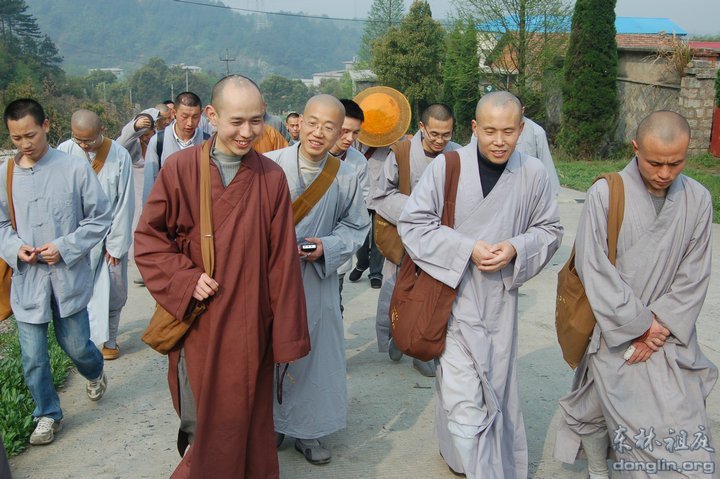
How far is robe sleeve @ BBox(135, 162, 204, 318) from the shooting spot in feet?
10.4

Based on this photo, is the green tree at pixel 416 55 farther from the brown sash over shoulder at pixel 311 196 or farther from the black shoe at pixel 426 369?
the brown sash over shoulder at pixel 311 196

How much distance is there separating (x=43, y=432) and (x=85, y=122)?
2288 millimetres

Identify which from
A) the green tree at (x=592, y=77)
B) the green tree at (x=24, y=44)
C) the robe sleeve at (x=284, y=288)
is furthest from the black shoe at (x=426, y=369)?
the green tree at (x=24, y=44)

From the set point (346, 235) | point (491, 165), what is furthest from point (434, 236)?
point (346, 235)

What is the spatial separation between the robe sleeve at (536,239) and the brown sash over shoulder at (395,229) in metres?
1.59

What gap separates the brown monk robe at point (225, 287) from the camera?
3.19m

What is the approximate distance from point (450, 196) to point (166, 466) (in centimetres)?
207

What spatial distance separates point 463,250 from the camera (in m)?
3.61

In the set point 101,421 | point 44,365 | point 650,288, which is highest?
point 650,288

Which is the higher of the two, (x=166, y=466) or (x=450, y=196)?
(x=450, y=196)

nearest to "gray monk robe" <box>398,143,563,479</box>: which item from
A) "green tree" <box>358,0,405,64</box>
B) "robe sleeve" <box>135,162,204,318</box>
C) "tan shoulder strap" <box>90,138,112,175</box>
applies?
"robe sleeve" <box>135,162,204,318</box>

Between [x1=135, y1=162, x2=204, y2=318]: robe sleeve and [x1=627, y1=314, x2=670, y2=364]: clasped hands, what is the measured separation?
195 cm

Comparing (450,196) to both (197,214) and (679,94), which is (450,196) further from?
(679,94)

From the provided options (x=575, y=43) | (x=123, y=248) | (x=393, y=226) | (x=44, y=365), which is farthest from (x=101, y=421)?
(x=575, y=43)
